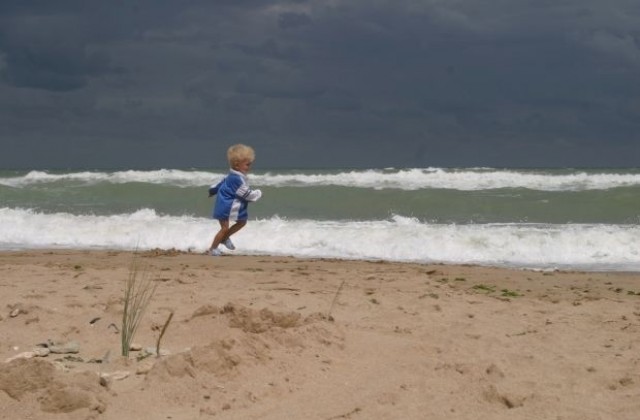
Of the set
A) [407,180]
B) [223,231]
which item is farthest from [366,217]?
[407,180]

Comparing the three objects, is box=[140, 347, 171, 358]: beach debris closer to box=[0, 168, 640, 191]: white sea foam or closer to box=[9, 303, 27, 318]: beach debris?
box=[9, 303, 27, 318]: beach debris

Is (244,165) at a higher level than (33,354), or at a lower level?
higher

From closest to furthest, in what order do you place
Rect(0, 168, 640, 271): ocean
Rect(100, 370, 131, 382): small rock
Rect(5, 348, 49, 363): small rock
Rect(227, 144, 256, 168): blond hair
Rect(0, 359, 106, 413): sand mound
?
Rect(0, 359, 106, 413): sand mound → Rect(100, 370, 131, 382): small rock → Rect(5, 348, 49, 363): small rock → Rect(227, 144, 256, 168): blond hair → Rect(0, 168, 640, 271): ocean

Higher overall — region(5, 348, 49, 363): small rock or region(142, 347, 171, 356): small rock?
region(5, 348, 49, 363): small rock

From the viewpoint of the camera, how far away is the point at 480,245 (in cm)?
1206

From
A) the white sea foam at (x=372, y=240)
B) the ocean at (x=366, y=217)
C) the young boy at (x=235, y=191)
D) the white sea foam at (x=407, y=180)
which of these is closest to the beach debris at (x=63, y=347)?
the young boy at (x=235, y=191)

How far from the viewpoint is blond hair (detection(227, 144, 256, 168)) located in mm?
9820

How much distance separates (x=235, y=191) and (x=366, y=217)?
7221 millimetres

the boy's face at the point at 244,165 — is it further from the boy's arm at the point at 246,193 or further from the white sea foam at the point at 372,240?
the white sea foam at the point at 372,240

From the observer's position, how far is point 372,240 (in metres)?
12.5

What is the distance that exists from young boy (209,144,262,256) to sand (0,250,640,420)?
8.70ft

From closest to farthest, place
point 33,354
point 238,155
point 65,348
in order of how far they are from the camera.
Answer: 1. point 33,354
2. point 65,348
3. point 238,155

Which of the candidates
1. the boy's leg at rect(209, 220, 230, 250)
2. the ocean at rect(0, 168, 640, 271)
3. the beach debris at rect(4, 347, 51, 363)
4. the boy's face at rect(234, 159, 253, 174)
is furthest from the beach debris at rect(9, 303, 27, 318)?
the ocean at rect(0, 168, 640, 271)

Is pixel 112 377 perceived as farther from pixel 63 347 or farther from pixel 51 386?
pixel 63 347
